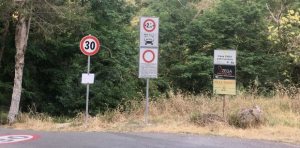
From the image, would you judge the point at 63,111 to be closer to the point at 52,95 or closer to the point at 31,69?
the point at 52,95

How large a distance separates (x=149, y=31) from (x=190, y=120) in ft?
10.2

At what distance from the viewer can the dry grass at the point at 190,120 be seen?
8.53 m

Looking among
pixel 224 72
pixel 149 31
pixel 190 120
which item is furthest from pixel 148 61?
pixel 224 72

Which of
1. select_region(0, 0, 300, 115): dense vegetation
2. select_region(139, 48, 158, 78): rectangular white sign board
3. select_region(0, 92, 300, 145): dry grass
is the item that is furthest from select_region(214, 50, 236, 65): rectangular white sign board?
select_region(0, 0, 300, 115): dense vegetation

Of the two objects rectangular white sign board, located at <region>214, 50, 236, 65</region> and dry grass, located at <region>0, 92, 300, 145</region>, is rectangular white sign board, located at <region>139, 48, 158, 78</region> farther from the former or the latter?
rectangular white sign board, located at <region>214, 50, 236, 65</region>

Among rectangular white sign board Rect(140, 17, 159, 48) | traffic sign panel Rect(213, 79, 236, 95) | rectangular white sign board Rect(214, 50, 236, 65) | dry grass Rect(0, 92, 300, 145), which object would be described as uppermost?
rectangular white sign board Rect(140, 17, 159, 48)

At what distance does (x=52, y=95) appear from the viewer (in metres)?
16.2

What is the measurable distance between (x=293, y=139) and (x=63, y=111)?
36.0 feet

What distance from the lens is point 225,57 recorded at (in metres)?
9.75

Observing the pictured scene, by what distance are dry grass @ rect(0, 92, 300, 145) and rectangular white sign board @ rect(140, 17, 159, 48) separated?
2583mm

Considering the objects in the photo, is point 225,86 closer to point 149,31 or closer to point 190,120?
point 190,120

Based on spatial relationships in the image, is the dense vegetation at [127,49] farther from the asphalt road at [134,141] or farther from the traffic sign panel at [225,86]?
the asphalt road at [134,141]

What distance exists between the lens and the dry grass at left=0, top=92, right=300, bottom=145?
853 cm

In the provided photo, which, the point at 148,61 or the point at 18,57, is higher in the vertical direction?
the point at 18,57
